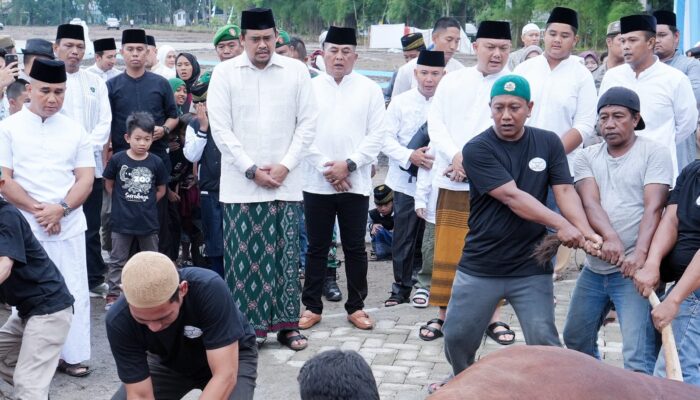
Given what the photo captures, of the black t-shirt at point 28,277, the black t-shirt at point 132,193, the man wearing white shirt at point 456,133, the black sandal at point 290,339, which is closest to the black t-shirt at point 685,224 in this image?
the man wearing white shirt at point 456,133

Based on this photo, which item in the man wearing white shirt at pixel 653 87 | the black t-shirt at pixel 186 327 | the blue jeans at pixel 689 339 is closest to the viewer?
the black t-shirt at pixel 186 327

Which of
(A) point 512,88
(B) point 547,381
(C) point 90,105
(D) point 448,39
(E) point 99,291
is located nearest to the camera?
(B) point 547,381

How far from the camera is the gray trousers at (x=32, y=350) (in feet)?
18.3

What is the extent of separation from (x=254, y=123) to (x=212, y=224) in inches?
62.8

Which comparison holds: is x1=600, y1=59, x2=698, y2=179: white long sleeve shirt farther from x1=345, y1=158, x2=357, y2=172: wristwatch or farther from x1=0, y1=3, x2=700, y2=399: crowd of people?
x1=345, y1=158, x2=357, y2=172: wristwatch

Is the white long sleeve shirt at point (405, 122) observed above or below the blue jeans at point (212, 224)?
above

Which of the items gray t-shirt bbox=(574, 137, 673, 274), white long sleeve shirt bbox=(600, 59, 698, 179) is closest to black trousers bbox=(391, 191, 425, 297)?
white long sleeve shirt bbox=(600, 59, 698, 179)

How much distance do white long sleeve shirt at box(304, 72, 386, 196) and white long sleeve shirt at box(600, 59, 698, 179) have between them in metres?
1.83

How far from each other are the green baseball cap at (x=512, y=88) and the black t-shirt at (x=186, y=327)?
199 cm

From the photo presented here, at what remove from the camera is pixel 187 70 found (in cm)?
985

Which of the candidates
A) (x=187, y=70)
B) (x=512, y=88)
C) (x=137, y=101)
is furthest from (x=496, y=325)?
(x=187, y=70)

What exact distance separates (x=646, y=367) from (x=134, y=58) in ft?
17.8

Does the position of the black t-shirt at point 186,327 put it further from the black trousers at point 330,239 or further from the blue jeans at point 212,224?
the blue jeans at point 212,224

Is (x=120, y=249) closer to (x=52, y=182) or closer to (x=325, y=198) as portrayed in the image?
(x=52, y=182)
